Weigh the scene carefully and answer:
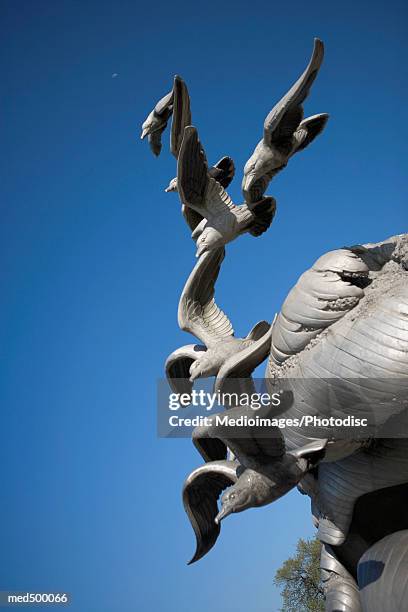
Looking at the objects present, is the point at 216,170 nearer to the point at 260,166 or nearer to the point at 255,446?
the point at 260,166

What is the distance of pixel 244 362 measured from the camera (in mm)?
4215

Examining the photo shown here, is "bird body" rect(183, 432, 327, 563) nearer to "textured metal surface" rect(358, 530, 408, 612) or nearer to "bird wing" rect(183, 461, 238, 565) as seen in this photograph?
"textured metal surface" rect(358, 530, 408, 612)

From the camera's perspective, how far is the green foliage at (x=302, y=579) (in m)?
15.9

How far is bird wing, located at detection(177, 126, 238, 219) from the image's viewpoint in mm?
4480

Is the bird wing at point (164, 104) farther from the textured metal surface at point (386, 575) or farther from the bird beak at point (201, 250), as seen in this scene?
the textured metal surface at point (386, 575)

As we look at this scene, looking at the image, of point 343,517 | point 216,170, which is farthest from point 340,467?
point 216,170

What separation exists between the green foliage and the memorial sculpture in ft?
40.3

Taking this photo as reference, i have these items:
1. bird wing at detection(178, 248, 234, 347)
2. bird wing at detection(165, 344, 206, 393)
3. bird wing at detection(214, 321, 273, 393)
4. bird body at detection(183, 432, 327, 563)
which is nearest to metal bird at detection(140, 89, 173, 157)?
bird wing at detection(178, 248, 234, 347)

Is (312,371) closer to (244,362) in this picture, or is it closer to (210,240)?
(244,362)

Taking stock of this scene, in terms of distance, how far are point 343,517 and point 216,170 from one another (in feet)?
8.56

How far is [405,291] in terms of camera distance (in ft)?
11.2

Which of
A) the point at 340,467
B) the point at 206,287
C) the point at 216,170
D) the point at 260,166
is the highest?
the point at 216,170

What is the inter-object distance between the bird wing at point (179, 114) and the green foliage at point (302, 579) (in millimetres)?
13252

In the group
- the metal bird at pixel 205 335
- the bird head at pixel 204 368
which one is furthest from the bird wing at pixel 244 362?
the bird head at pixel 204 368
